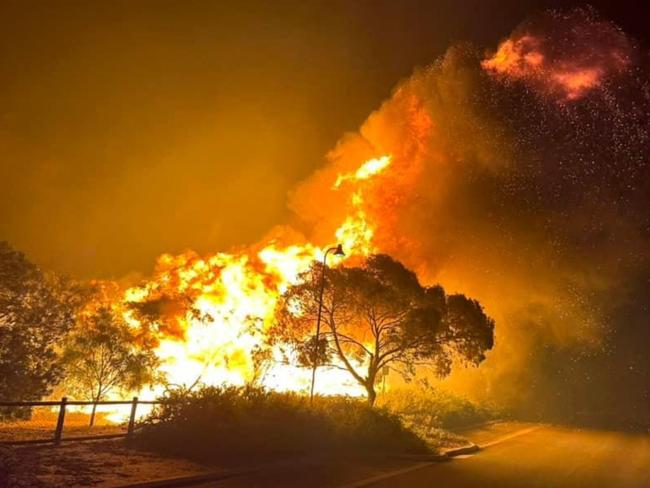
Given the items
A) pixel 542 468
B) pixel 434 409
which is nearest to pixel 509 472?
pixel 542 468

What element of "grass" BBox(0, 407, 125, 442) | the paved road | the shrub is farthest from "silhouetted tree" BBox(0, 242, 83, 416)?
the shrub

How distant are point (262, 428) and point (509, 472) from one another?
7010 millimetres

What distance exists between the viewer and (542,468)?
1655 cm

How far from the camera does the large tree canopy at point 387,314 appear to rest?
25.0m

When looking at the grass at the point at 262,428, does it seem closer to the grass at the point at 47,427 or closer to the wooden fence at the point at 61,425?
the wooden fence at the point at 61,425

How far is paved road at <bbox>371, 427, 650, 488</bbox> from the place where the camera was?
13602mm

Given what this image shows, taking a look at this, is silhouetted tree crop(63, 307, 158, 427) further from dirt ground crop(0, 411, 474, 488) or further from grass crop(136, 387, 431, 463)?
grass crop(136, 387, 431, 463)

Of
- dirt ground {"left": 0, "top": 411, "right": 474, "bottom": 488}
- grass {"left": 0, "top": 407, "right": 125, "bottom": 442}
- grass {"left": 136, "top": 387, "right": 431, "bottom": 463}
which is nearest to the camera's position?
dirt ground {"left": 0, "top": 411, "right": 474, "bottom": 488}

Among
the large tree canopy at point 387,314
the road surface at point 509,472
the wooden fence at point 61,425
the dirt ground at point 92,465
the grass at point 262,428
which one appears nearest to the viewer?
the dirt ground at point 92,465

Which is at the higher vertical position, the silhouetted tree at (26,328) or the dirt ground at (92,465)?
the silhouetted tree at (26,328)

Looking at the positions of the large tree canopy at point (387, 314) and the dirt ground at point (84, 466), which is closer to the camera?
the dirt ground at point (84, 466)

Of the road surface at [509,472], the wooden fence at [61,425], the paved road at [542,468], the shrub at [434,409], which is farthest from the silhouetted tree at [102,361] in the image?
the paved road at [542,468]

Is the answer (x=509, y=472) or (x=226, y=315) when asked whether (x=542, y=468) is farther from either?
(x=226, y=315)

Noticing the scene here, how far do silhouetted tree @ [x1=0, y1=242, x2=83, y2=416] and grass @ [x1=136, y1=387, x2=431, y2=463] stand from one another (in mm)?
6929
